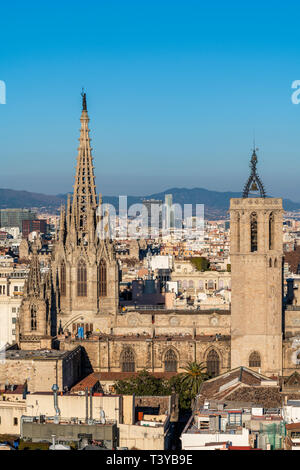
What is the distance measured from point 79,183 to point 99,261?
5198 millimetres

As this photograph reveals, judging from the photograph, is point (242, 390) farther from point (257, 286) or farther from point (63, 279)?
point (63, 279)

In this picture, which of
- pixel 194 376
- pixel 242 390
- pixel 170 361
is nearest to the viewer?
pixel 242 390

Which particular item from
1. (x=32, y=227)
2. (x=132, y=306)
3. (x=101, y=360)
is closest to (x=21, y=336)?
(x=101, y=360)

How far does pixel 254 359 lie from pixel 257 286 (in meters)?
3.79

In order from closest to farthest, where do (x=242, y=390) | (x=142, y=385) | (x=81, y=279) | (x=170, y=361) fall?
(x=242, y=390), (x=142, y=385), (x=170, y=361), (x=81, y=279)

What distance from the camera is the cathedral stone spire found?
2037 inches

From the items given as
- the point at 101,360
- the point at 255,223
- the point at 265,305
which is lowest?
the point at 101,360

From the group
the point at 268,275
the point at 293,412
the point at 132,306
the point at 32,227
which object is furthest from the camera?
the point at 32,227

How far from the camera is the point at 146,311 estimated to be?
167 ft

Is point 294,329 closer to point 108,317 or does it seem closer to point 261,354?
point 261,354

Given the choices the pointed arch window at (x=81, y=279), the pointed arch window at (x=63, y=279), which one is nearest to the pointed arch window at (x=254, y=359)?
the pointed arch window at (x=81, y=279)

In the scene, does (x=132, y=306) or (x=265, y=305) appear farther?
(x=132, y=306)

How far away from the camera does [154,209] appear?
6905 inches

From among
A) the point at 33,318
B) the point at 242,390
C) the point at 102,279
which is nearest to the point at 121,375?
the point at 33,318
